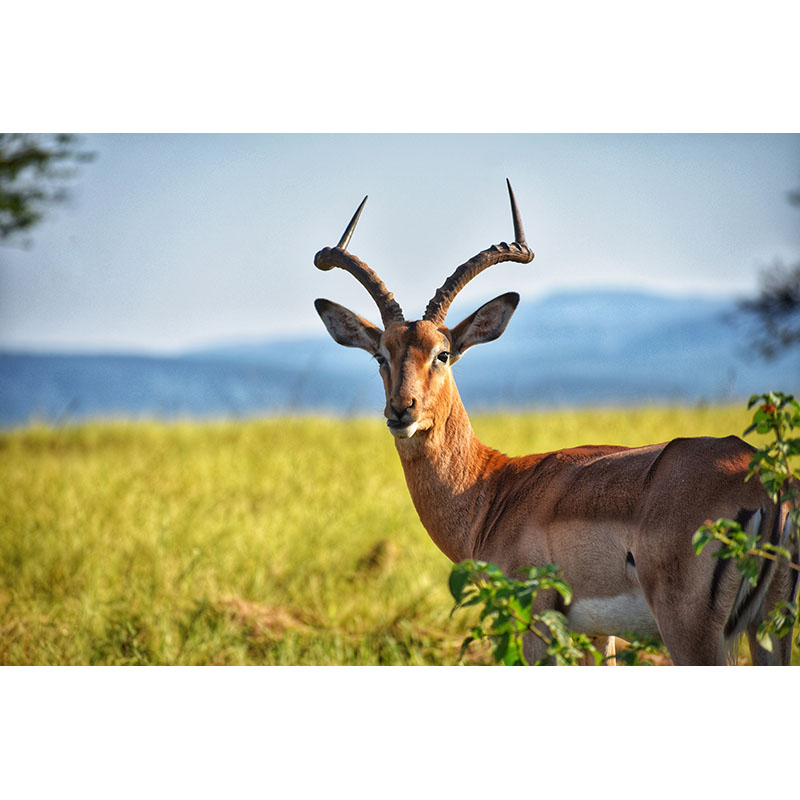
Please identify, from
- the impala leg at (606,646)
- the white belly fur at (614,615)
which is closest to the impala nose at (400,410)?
the white belly fur at (614,615)

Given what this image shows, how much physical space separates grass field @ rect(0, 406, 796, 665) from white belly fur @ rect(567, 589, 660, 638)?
5.21ft

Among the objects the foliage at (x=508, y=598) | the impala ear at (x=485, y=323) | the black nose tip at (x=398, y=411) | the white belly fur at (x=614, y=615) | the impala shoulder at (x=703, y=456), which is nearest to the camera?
the foliage at (x=508, y=598)

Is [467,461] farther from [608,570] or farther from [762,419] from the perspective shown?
[762,419]

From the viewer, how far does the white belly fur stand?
3189mm

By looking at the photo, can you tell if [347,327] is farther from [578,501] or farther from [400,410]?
[578,501]

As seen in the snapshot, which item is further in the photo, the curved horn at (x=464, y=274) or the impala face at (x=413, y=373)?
the curved horn at (x=464, y=274)

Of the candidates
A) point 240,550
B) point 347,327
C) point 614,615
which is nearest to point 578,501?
point 614,615

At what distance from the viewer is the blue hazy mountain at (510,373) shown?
771 cm

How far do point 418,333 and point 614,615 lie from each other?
130 cm

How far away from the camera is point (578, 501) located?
3.35 metres

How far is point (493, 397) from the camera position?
26.5 ft

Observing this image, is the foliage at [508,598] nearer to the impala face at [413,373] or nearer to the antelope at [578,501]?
the antelope at [578,501]

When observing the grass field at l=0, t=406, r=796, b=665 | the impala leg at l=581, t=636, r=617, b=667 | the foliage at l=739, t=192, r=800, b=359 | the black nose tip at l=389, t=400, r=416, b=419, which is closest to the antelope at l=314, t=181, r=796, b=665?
the black nose tip at l=389, t=400, r=416, b=419

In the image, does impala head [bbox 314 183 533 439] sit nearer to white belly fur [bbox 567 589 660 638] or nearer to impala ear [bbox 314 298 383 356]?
impala ear [bbox 314 298 383 356]
